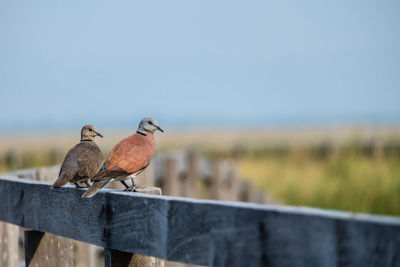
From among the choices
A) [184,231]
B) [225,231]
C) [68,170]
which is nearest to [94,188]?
[68,170]

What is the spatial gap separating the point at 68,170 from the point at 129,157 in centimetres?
38

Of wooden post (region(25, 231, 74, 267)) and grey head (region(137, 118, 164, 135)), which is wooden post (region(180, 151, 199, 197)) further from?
wooden post (region(25, 231, 74, 267))

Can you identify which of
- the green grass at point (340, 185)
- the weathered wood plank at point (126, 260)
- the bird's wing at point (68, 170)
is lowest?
the green grass at point (340, 185)

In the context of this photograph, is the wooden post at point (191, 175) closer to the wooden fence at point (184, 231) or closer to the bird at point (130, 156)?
the wooden fence at point (184, 231)

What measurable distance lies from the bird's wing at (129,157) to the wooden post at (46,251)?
56 cm

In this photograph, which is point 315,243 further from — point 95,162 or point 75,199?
point 95,162

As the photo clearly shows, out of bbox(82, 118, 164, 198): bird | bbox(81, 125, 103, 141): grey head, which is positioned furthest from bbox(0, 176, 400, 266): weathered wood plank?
bbox(81, 125, 103, 141): grey head

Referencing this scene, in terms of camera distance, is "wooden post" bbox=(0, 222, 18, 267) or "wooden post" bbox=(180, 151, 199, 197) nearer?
"wooden post" bbox=(0, 222, 18, 267)

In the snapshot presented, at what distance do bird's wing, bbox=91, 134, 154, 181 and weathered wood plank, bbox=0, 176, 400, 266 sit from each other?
0.27m

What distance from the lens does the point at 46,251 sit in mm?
3361

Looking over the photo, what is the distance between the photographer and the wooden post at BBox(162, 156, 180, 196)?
7922mm

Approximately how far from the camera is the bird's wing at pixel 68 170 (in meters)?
3.17

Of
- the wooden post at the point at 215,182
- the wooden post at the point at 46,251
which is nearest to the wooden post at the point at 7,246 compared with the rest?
the wooden post at the point at 46,251

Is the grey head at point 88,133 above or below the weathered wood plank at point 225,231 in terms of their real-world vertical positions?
above
